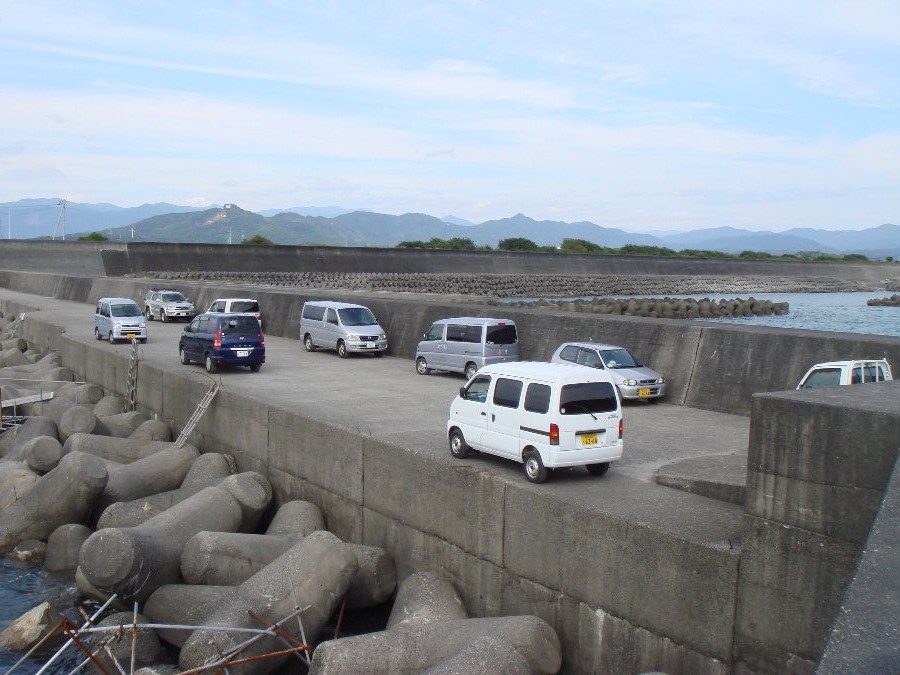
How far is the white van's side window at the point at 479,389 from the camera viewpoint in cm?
1216

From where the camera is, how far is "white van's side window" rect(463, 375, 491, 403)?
1216 cm

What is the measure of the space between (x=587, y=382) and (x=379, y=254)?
73943mm

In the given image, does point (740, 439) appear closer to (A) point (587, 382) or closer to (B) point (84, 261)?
(A) point (587, 382)

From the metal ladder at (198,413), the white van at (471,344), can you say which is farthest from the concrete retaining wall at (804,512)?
the metal ladder at (198,413)

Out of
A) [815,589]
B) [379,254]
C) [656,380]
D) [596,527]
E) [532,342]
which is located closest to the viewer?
[815,589]

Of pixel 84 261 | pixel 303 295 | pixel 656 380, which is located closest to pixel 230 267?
pixel 84 261

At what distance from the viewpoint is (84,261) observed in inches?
2840

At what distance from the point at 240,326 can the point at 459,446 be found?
12.0 meters

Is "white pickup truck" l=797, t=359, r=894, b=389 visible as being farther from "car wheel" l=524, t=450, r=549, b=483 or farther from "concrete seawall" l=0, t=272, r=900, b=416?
"car wheel" l=524, t=450, r=549, b=483

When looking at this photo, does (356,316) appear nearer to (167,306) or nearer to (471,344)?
(471,344)

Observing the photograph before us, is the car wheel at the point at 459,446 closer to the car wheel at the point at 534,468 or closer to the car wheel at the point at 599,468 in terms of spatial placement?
the car wheel at the point at 534,468

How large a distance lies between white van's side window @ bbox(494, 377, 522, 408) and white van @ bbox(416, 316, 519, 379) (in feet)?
28.7

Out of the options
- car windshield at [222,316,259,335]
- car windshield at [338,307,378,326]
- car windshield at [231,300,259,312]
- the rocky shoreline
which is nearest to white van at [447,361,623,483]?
car windshield at [222,316,259,335]

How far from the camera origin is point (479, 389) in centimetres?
1227
